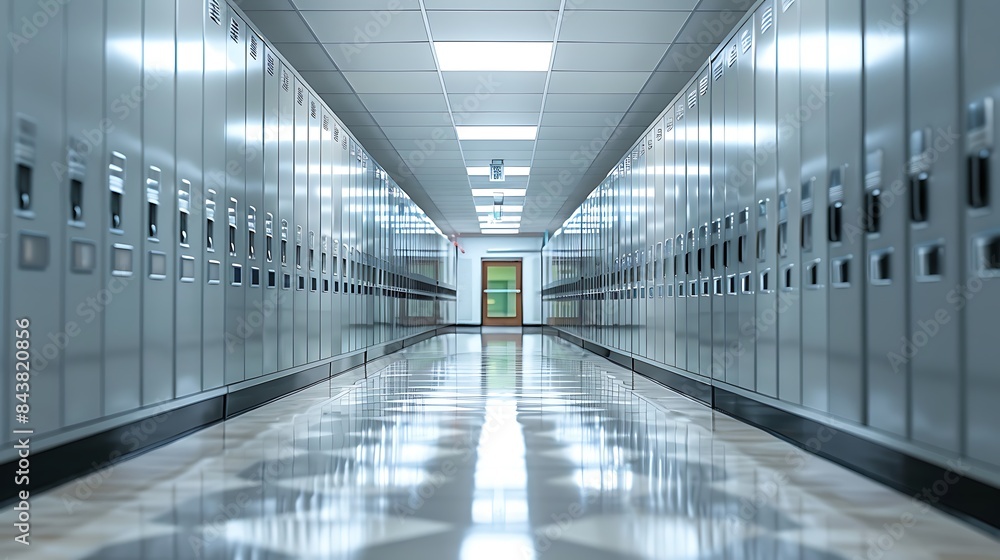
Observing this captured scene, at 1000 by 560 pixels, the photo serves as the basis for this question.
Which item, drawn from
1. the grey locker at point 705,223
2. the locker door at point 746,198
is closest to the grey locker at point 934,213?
the locker door at point 746,198

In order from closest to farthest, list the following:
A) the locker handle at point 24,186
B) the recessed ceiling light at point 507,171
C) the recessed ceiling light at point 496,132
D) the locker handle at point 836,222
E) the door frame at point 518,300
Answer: the locker handle at point 24,186 < the locker handle at point 836,222 < the recessed ceiling light at point 496,132 < the recessed ceiling light at point 507,171 < the door frame at point 518,300

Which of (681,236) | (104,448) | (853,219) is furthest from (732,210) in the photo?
(104,448)

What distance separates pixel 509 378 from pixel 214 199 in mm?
3687

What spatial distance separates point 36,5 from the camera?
8.49 feet

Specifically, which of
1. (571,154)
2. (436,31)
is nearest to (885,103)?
(436,31)

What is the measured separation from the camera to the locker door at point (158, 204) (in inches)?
134

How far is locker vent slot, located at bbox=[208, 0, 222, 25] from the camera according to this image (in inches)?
164

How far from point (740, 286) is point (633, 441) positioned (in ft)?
4.66

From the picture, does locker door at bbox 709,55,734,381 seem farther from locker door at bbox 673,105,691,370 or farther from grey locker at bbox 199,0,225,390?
grey locker at bbox 199,0,225,390

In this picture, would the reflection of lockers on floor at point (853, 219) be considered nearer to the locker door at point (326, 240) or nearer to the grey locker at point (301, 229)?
the grey locker at point (301, 229)

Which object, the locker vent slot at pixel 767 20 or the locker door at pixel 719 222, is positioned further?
the locker door at pixel 719 222

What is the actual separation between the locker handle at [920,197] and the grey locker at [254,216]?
3.83 m

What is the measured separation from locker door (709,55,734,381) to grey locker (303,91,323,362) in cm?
340

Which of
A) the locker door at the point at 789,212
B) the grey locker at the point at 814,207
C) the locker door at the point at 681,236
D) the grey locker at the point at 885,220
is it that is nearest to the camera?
the grey locker at the point at 885,220
